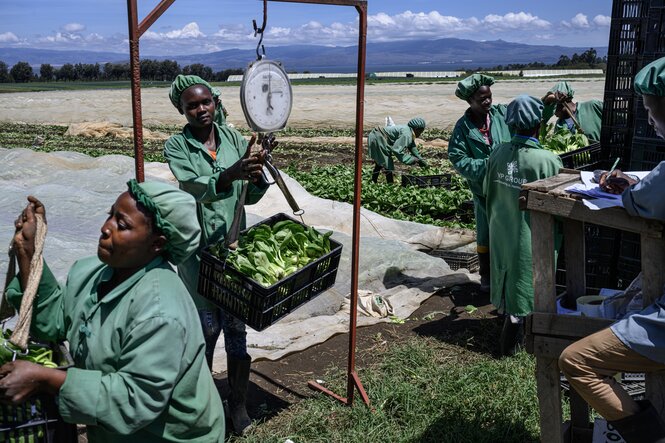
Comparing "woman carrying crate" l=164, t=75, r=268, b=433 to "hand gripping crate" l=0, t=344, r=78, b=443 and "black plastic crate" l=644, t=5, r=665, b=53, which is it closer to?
"hand gripping crate" l=0, t=344, r=78, b=443

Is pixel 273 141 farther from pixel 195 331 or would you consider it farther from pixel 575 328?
pixel 575 328

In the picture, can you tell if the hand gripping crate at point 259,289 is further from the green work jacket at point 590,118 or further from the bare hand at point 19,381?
the green work jacket at point 590,118

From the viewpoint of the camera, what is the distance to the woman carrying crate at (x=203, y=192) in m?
3.78

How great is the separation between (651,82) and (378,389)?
254 centimetres

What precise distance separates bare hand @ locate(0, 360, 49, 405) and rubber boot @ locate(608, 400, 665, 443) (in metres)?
2.19

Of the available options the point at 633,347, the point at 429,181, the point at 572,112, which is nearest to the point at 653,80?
the point at 633,347

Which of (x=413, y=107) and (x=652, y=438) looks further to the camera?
(x=413, y=107)

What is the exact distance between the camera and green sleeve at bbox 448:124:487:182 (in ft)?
19.4

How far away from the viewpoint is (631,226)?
272 cm

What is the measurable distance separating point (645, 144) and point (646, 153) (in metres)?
0.06

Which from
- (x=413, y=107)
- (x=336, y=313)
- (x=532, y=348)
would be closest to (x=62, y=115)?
(x=413, y=107)

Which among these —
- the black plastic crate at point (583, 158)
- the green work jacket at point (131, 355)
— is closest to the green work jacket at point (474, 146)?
the black plastic crate at point (583, 158)

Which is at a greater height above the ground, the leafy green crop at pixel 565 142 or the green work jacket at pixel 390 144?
the leafy green crop at pixel 565 142

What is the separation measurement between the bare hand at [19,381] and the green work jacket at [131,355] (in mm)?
79
